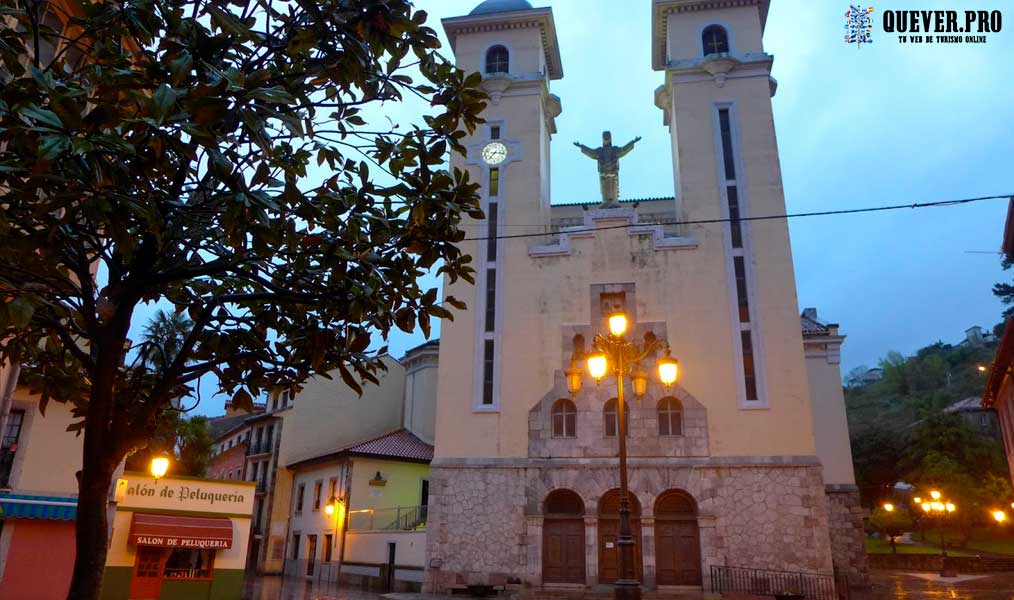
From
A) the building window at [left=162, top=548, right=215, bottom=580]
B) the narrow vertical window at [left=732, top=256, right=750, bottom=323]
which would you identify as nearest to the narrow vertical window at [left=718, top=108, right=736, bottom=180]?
the narrow vertical window at [left=732, top=256, right=750, bottom=323]

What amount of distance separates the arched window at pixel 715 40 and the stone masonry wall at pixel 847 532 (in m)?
18.4

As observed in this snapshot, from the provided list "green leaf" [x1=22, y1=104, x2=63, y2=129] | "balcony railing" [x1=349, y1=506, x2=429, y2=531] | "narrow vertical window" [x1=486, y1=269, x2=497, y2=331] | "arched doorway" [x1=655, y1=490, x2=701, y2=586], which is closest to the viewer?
"green leaf" [x1=22, y1=104, x2=63, y2=129]

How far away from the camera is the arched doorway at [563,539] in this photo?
22.8 metres

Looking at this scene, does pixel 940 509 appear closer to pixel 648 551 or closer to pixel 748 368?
pixel 748 368

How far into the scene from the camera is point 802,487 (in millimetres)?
22109

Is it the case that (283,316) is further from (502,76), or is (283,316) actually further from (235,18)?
(502,76)

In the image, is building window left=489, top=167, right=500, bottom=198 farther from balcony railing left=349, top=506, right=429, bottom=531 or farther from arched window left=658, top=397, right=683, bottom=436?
balcony railing left=349, top=506, right=429, bottom=531

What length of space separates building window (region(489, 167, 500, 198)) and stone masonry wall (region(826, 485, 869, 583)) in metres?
17.7

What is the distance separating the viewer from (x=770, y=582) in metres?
21.2

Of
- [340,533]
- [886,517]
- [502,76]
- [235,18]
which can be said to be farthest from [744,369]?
[886,517]

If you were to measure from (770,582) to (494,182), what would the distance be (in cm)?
1720

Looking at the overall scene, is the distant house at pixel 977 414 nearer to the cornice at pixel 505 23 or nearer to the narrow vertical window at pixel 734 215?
the narrow vertical window at pixel 734 215

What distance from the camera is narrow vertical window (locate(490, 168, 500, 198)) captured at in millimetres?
27750

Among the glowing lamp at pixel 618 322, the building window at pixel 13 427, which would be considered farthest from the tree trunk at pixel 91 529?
the building window at pixel 13 427
